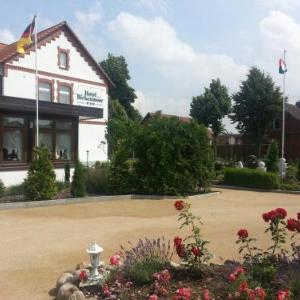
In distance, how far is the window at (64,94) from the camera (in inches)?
1204

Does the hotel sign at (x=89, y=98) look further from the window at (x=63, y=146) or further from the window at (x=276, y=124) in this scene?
the window at (x=276, y=124)

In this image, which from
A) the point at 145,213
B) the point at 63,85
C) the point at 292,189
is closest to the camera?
the point at 145,213

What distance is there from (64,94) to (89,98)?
2.63m

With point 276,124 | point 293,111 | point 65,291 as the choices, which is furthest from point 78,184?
point 293,111

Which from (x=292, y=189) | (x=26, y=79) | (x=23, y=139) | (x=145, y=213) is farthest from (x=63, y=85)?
(x=145, y=213)

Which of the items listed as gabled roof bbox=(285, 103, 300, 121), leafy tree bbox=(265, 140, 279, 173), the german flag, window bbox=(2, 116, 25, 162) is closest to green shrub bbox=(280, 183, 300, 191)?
leafy tree bbox=(265, 140, 279, 173)

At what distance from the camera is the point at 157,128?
18.4m

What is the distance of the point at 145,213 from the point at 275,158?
13.6 metres

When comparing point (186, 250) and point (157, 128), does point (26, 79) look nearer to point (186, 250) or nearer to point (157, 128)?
point (157, 128)

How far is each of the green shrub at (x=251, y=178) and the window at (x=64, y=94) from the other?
1329cm

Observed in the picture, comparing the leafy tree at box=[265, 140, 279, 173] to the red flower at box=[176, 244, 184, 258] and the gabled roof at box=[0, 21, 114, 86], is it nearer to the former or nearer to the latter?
the gabled roof at box=[0, 21, 114, 86]

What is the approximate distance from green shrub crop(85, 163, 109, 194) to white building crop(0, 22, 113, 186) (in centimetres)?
344

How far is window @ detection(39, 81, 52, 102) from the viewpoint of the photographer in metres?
29.2

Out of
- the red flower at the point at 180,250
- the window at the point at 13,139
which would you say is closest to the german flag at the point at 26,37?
the window at the point at 13,139
